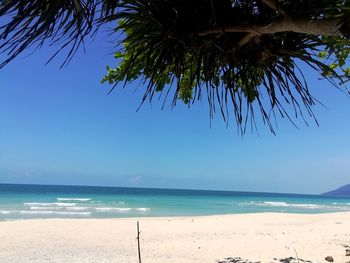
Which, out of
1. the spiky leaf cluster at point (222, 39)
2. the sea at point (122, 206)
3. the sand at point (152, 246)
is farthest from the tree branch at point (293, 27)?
the sea at point (122, 206)

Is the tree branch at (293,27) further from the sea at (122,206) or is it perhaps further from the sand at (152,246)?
the sea at (122,206)

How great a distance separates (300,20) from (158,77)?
1.17 m

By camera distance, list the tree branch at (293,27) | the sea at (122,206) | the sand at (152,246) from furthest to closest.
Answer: the sea at (122,206) < the sand at (152,246) < the tree branch at (293,27)

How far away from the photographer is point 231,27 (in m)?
2.38

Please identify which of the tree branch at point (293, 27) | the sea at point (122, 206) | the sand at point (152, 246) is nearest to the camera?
the tree branch at point (293, 27)

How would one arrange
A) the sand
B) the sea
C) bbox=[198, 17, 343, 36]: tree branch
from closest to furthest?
bbox=[198, 17, 343, 36]: tree branch
the sand
the sea

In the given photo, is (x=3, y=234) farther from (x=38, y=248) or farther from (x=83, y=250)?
(x=83, y=250)

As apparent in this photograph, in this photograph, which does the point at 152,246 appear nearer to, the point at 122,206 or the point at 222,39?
the point at 222,39

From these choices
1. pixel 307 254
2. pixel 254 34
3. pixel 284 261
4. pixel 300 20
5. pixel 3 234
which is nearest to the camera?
pixel 300 20

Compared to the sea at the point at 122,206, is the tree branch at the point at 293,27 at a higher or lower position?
higher

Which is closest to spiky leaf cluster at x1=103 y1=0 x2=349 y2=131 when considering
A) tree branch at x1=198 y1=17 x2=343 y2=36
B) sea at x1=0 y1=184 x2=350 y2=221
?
tree branch at x1=198 y1=17 x2=343 y2=36

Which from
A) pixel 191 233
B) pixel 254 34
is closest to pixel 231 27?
pixel 254 34

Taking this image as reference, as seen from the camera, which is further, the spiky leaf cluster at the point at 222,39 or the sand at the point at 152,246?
the sand at the point at 152,246

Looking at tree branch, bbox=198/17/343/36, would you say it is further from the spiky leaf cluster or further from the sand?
the sand
